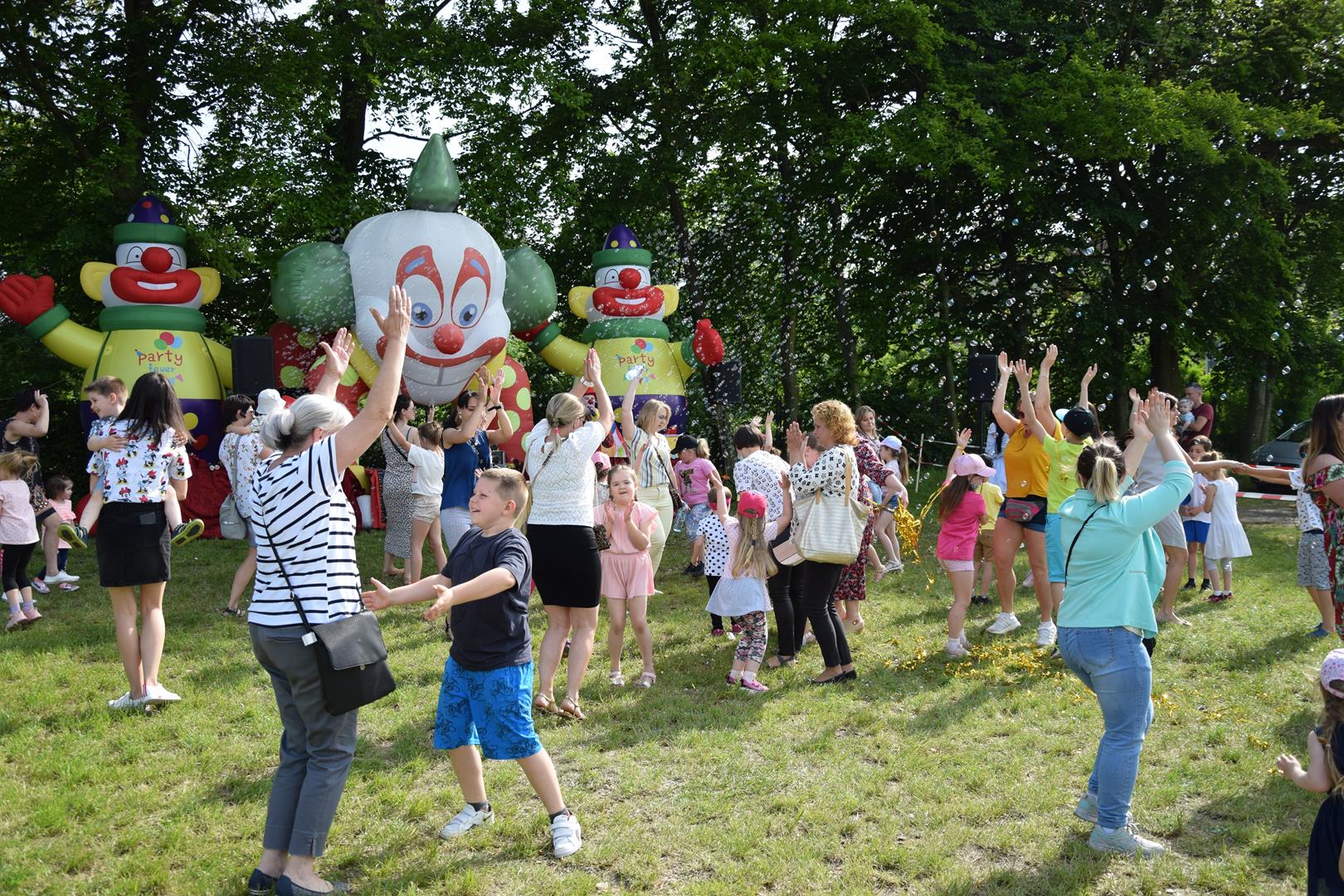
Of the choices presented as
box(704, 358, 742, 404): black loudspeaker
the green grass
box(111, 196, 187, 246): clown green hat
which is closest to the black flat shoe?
the green grass

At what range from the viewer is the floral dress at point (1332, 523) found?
4.69 meters

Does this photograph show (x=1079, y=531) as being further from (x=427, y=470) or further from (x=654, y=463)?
(x=427, y=470)

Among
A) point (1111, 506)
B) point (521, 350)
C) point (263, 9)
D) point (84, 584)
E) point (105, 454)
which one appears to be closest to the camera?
point (1111, 506)

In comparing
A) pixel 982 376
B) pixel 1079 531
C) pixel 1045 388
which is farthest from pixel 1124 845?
pixel 982 376

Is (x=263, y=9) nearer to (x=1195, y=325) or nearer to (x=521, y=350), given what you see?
(x=521, y=350)

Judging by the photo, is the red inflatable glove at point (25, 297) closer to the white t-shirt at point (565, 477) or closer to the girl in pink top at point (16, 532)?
the girl in pink top at point (16, 532)

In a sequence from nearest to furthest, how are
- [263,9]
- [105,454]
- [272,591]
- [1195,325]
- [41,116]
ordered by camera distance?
[272,591] < [105,454] < [41,116] < [263,9] < [1195,325]

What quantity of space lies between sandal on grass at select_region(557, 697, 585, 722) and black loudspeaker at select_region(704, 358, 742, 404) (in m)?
9.10

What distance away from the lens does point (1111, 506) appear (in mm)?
4184

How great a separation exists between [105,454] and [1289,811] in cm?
596

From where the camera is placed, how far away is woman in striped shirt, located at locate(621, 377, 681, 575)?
22.4 ft

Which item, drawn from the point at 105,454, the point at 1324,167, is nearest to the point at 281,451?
the point at 105,454

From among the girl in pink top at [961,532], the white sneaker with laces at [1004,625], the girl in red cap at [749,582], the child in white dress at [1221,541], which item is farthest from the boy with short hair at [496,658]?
the child in white dress at [1221,541]

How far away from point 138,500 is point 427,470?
9.68 ft
